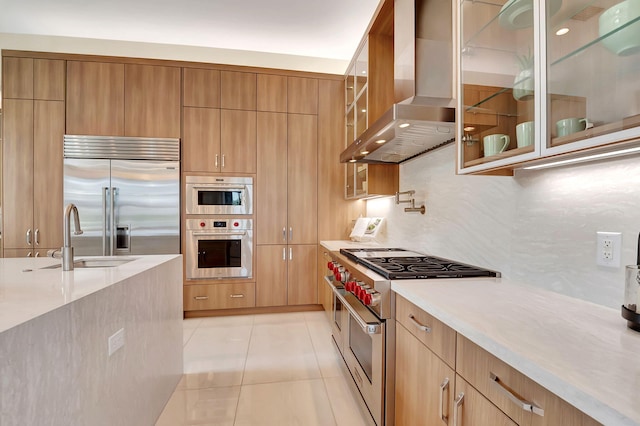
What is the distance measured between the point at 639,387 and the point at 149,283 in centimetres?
187

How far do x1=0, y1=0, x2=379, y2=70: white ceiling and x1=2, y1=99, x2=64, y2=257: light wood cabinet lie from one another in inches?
34.7

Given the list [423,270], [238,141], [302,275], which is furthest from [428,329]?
[238,141]

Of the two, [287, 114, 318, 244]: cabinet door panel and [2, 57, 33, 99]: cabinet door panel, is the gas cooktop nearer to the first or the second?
[287, 114, 318, 244]: cabinet door panel

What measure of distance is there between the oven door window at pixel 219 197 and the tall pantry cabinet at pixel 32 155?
150cm

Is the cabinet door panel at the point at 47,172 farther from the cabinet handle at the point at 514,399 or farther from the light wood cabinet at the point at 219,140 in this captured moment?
the cabinet handle at the point at 514,399

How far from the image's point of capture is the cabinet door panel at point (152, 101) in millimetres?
3240

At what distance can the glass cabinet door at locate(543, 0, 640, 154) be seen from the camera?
0.77 metres

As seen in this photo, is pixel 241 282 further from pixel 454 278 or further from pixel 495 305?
pixel 495 305

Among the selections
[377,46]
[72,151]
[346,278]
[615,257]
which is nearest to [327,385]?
[346,278]

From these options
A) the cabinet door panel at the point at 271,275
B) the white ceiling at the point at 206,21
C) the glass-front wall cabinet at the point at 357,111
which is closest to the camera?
the glass-front wall cabinet at the point at 357,111

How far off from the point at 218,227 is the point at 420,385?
277 cm

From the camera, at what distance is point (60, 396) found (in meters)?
0.94

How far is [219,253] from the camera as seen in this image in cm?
337

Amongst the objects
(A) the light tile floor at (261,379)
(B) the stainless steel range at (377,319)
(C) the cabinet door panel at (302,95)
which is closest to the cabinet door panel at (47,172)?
(A) the light tile floor at (261,379)
